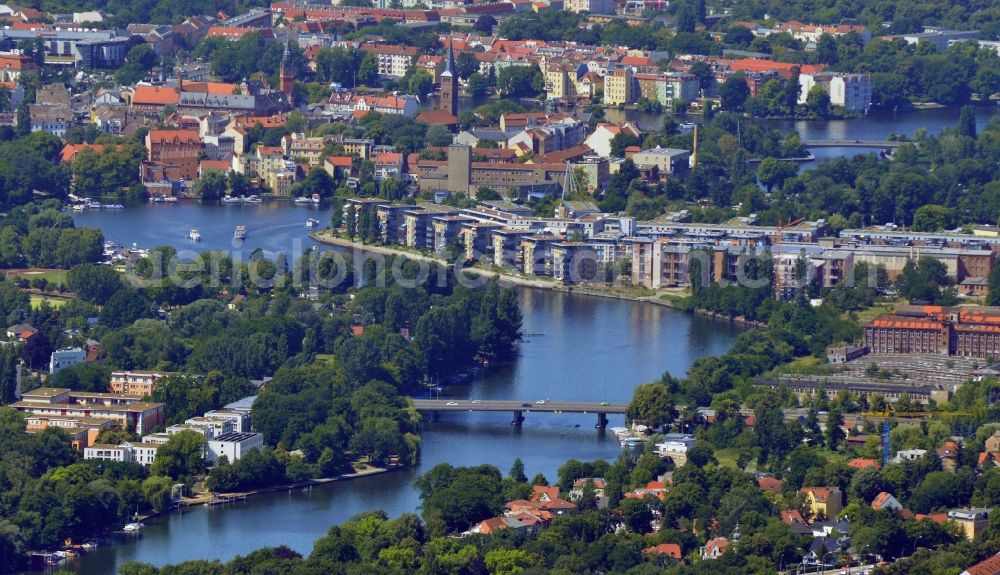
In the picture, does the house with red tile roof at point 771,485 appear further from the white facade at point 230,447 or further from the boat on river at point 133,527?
the boat on river at point 133,527

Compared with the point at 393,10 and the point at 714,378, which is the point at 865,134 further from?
the point at 714,378

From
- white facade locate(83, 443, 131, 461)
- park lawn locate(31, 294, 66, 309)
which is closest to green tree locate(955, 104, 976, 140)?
park lawn locate(31, 294, 66, 309)

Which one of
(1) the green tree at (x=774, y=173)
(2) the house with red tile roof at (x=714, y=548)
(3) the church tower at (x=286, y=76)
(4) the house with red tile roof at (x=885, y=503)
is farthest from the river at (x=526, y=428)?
(3) the church tower at (x=286, y=76)

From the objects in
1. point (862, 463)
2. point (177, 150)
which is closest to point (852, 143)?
point (177, 150)

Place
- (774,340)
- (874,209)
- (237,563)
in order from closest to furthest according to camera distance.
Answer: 1. (237,563)
2. (774,340)
3. (874,209)

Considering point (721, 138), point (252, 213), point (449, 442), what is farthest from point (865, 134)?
point (449, 442)

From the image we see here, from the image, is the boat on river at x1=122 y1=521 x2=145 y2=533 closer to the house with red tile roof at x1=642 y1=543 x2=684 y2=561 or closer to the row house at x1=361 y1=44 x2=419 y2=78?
the house with red tile roof at x1=642 y1=543 x2=684 y2=561

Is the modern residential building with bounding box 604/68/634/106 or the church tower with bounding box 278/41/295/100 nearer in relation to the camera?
the church tower with bounding box 278/41/295/100
